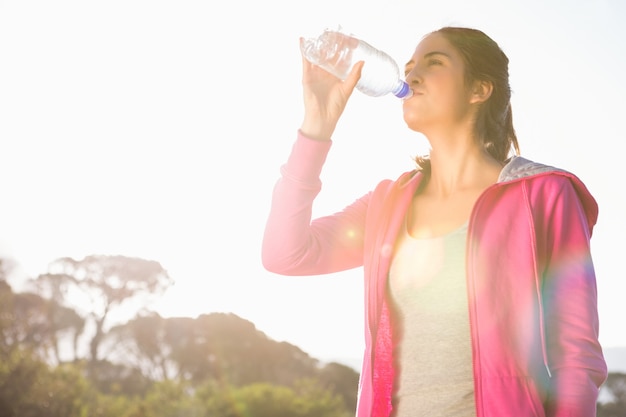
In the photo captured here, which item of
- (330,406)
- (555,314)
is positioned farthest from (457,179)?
(330,406)

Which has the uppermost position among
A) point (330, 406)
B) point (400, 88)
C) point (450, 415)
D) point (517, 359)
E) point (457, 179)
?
point (400, 88)

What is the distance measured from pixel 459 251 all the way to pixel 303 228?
506 millimetres

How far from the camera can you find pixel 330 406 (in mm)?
13562

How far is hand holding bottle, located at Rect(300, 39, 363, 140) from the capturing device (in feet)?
6.58

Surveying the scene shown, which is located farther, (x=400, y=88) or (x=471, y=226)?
(x=400, y=88)

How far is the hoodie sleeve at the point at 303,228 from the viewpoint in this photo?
1959 mm

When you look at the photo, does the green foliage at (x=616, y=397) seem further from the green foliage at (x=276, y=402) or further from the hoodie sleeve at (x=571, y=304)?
the hoodie sleeve at (x=571, y=304)

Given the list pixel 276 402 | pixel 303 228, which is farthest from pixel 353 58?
pixel 276 402

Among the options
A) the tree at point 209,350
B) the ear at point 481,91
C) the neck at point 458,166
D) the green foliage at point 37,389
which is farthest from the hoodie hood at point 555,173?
the tree at point 209,350

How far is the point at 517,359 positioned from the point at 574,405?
157 millimetres

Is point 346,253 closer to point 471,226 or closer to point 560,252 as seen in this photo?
point 471,226

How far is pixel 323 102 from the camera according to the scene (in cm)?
205

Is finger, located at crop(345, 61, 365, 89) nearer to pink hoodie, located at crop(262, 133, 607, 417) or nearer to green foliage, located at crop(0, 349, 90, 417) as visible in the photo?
pink hoodie, located at crop(262, 133, 607, 417)

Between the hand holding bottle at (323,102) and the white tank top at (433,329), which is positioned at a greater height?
the hand holding bottle at (323,102)
